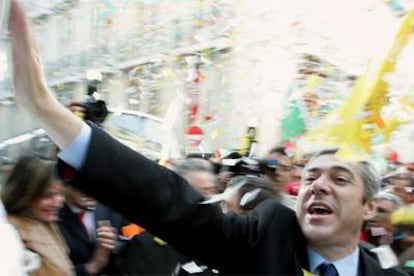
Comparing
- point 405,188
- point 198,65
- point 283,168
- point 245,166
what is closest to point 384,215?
point 405,188

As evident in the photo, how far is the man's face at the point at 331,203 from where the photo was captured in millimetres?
1843

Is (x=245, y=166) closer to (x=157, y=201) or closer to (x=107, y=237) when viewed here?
(x=107, y=237)

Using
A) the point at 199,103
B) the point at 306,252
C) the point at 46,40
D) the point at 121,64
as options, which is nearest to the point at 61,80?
the point at 46,40

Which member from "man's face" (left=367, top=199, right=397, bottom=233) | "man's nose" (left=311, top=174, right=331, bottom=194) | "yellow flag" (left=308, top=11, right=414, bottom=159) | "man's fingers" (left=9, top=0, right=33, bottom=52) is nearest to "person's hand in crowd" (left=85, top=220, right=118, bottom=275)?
"man's face" (left=367, top=199, right=397, bottom=233)

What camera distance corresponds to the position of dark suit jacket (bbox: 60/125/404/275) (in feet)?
5.08

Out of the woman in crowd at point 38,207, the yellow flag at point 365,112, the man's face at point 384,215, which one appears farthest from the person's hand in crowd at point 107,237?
the yellow flag at point 365,112

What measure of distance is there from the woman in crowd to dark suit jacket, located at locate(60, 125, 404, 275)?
0.81 m

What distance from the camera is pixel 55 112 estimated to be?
1.42 metres

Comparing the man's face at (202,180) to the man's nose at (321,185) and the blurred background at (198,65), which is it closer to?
the blurred background at (198,65)

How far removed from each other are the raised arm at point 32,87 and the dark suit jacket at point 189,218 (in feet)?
0.27

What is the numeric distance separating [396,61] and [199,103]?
14.2ft

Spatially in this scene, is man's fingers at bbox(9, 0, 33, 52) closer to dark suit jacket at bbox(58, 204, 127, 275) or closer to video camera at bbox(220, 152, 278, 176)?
dark suit jacket at bbox(58, 204, 127, 275)

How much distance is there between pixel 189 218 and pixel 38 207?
1.00m

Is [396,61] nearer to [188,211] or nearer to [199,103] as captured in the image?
[188,211]
